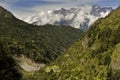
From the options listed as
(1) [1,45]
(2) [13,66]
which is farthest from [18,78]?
(1) [1,45]

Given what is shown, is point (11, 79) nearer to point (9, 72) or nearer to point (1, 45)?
point (9, 72)

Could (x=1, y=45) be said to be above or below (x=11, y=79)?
above

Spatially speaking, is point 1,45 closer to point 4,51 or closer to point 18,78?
point 4,51

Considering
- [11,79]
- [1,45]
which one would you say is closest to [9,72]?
[11,79]

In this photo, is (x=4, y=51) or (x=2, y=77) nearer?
(x=2, y=77)

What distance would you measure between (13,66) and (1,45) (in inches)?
227

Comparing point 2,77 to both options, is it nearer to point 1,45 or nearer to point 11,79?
point 11,79

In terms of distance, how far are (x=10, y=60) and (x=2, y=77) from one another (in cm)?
608

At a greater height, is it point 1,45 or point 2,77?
point 1,45

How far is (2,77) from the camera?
78438mm

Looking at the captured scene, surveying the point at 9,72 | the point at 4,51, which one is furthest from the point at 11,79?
the point at 4,51

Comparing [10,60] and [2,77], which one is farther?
[10,60]

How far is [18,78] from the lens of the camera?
274 ft

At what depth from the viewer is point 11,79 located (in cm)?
8081
